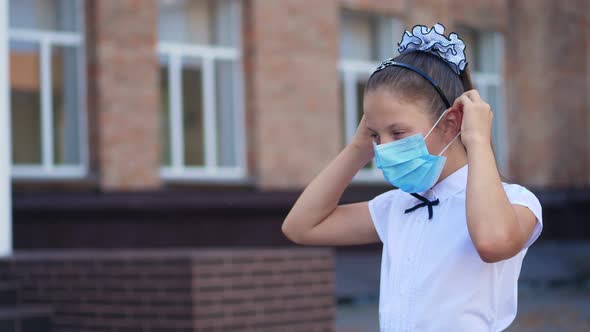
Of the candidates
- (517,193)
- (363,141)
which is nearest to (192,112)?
(363,141)

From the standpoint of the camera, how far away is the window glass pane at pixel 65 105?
1268cm

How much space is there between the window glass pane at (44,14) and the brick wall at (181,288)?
3.97 m

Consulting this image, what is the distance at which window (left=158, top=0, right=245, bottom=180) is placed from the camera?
542 inches

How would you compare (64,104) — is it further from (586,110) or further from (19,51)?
(586,110)

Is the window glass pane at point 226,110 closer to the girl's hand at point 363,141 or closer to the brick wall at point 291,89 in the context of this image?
the brick wall at point 291,89

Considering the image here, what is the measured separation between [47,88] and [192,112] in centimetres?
207

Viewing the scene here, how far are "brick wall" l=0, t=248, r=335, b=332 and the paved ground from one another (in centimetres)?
183

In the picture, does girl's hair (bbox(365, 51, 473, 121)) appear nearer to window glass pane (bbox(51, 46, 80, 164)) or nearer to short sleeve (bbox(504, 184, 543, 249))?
short sleeve (bbox(504, 184, 543, 249))

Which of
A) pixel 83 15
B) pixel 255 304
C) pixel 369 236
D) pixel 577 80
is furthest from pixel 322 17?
pixel 369 236

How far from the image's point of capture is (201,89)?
14086mm

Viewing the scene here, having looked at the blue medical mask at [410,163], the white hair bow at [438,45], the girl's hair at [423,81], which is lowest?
the blue medical mask at [410,163]

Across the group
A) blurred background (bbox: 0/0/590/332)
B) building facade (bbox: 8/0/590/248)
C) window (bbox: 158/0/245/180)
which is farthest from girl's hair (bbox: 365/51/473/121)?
window (bbox: 158/0/245/180)

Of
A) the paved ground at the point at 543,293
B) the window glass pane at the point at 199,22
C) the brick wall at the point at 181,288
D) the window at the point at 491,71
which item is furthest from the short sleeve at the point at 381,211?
the window at the point at 491,71

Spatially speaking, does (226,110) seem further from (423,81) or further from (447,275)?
(447,275)
